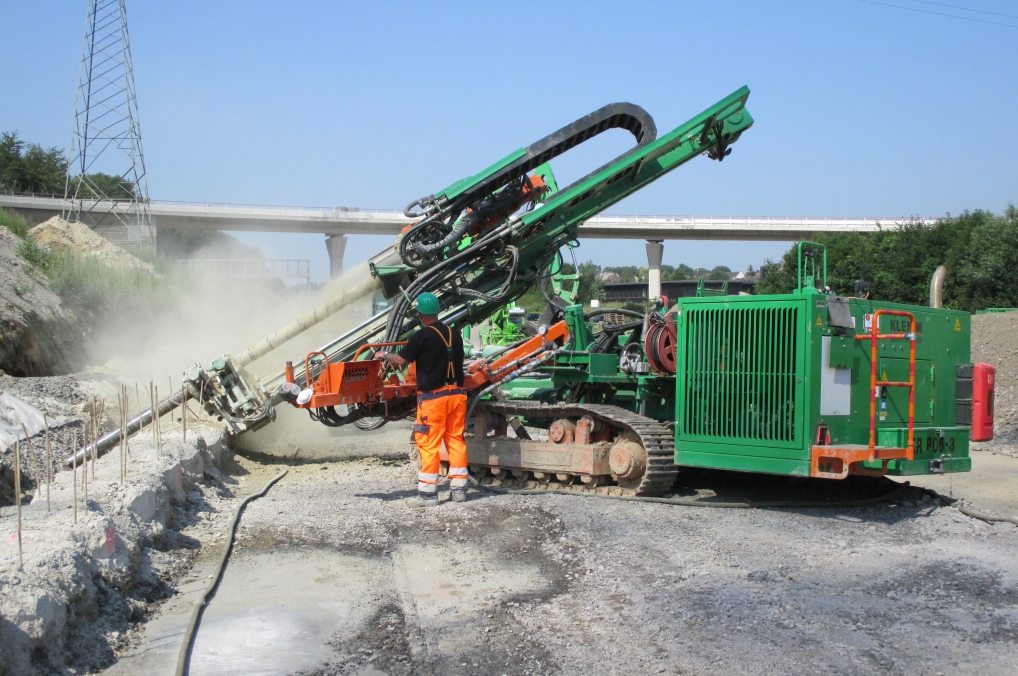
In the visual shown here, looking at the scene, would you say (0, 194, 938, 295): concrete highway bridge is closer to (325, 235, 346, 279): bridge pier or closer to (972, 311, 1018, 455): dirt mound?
(325, 235, 346, 279): bridge pier

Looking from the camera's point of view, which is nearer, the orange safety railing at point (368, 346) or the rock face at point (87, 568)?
the rock face at point (87, 568)

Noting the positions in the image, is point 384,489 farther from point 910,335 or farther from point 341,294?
point 910,335

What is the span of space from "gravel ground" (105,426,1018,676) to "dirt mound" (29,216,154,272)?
61.6ft

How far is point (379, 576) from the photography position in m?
5.66

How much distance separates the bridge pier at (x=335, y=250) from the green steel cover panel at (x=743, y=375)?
44.2 m

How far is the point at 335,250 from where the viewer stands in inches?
2045

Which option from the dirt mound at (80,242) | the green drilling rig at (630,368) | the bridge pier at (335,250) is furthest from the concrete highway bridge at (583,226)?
the green drilling rig at (630,368)

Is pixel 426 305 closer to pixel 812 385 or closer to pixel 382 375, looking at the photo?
pixel 382 375

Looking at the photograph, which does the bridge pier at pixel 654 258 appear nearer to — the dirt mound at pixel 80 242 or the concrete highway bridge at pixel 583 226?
the concrete highway bridge at pixel 583 226

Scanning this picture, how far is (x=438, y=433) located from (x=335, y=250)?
45320mm

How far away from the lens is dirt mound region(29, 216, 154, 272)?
79.5ft

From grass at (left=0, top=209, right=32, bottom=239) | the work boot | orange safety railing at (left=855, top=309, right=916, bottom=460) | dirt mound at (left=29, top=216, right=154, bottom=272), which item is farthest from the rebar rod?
dirt mound at (left=29, top=216, right=154, bottom=272)

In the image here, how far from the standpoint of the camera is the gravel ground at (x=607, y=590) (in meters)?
4.25

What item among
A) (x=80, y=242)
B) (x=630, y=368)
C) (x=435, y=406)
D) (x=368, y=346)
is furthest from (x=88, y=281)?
(x=630, y=368)
